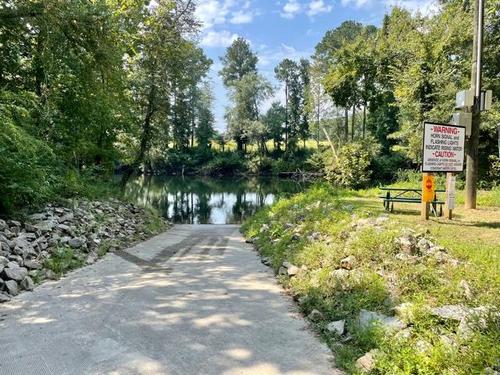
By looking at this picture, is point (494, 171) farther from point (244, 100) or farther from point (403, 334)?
point (244, 100)

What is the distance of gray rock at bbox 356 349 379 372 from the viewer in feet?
11.0

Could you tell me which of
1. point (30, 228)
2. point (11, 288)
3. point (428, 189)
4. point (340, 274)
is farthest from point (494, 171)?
point (11, 288)

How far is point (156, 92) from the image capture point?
17703mm

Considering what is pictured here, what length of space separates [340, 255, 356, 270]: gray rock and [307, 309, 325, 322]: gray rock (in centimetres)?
90

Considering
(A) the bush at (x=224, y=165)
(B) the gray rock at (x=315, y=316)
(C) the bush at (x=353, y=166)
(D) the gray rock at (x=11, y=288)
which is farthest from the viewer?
(A) the bush at (x=224, y=165)

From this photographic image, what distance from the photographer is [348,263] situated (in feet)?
17.3

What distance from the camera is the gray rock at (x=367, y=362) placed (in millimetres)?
3367

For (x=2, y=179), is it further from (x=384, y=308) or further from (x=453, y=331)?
(x=453, y=331)

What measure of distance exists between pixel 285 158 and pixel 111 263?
151 ft

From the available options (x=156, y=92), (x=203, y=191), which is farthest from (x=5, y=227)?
(x=203, y=191)

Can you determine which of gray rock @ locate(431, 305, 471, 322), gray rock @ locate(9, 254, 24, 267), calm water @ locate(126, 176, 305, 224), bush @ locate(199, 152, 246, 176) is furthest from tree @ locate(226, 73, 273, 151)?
gray rock @ locate(431, 305, 471, 322)

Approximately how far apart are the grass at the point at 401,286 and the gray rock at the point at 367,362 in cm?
5

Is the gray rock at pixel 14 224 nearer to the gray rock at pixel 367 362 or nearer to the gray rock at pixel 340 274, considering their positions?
the gray rock at pixel 340 274

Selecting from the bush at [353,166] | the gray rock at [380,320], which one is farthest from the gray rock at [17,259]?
the bush at [353,166]
